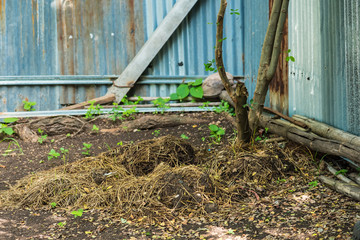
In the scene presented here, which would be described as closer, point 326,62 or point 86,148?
point 326,62

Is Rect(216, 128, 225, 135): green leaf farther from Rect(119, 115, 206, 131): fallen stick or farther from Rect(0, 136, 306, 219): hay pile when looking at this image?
Rect(0, 136, 306, 219): hay pile

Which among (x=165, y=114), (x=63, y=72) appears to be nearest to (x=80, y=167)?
(x=165, y=114)

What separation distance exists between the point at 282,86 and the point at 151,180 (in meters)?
2.70

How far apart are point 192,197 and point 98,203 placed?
2.96ft

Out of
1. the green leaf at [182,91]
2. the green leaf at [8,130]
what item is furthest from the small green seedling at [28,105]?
the green leaf at [182,91]

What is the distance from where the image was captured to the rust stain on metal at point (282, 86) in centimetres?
599

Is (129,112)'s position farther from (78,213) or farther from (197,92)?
(78,213)

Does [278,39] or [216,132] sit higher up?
[278,39]

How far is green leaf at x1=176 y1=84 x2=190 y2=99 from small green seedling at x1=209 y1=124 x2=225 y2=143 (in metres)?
1.43

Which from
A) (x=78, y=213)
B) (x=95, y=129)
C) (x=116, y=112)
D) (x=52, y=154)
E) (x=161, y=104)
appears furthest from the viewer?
(x=161, y=104)

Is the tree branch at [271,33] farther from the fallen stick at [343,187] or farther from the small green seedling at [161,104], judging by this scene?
the small green seedling at [161,104]

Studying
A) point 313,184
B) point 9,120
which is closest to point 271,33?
point 313,184

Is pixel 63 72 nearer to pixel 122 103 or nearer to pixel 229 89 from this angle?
pixel 122 103

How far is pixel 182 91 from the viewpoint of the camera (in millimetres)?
7684
